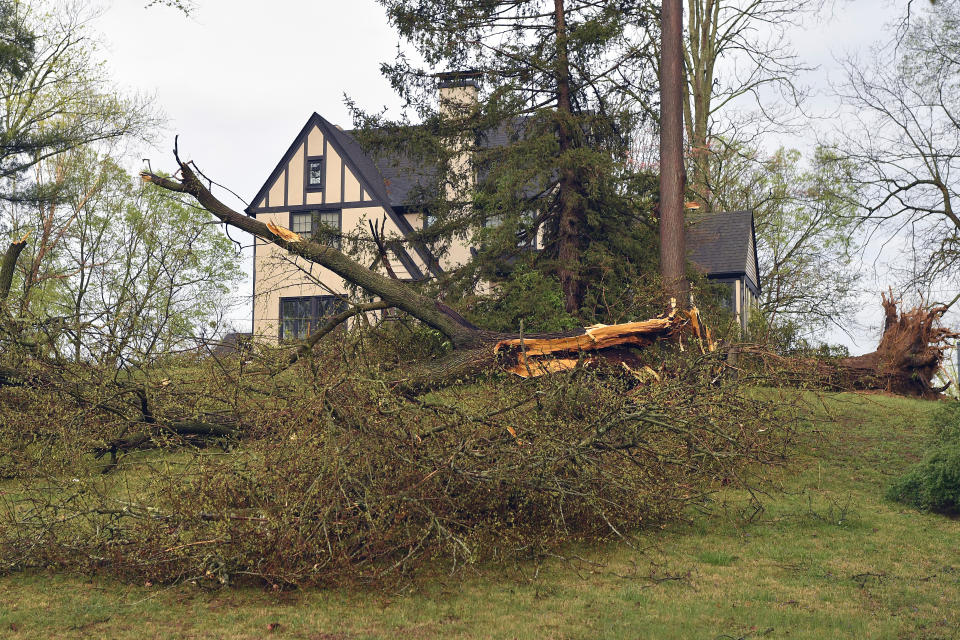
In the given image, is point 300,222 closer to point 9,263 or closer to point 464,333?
point 9,263

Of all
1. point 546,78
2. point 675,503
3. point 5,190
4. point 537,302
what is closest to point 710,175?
point 546,78

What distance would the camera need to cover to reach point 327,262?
33.4 ft

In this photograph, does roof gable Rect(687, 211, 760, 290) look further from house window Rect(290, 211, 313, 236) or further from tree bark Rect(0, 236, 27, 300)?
tree bark Rect(0, 236, 27, 300)

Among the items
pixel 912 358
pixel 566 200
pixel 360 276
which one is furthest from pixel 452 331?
pixel 912 358

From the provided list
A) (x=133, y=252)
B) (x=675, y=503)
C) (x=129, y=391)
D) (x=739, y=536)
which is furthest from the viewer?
(x=133, y=252)

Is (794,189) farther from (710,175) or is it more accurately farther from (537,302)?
(537,302)

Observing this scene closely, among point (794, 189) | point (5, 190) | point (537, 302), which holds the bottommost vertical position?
point (537, 302)

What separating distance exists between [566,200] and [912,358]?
9323 millimetres

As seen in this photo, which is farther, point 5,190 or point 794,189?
point 794,189

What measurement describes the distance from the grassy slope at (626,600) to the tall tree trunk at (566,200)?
6.87m

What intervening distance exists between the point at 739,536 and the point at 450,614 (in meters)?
3.30

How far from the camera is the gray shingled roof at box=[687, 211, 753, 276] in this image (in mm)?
24797

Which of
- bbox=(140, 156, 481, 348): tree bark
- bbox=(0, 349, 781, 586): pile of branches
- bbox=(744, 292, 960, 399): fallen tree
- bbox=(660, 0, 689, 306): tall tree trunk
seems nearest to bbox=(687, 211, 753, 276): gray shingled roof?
bbox=(744, 292, 960, 399): fallen tree

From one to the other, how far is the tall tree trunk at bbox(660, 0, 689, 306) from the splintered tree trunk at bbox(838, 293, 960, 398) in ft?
22.1
